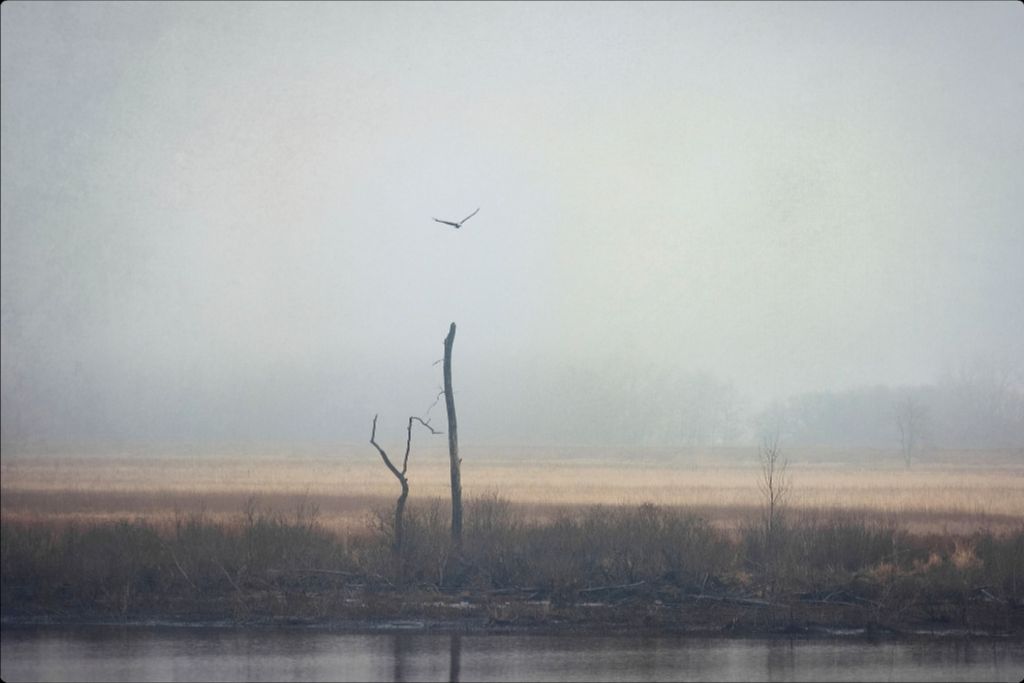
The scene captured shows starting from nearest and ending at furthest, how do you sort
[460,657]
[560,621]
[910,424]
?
[460,657] < [560,621] < [910,424]

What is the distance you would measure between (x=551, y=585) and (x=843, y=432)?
68.9 m

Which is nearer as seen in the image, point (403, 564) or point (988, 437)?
point (403, 564)

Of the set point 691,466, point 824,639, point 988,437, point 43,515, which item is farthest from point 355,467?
point 824,639

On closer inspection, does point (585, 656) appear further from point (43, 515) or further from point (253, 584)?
point (43, 515)

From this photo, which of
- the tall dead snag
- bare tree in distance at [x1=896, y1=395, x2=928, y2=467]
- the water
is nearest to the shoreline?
the water

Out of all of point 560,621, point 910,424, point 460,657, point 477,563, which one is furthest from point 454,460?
point 910,424

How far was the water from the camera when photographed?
13.3 m

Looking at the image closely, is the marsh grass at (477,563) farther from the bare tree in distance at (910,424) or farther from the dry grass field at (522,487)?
the bare tree in distance at (910,424)

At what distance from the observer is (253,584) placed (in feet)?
68.8

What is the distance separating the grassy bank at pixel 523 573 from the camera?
61.0ft

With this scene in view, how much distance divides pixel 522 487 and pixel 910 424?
33.7 meters

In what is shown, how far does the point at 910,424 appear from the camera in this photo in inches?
2734

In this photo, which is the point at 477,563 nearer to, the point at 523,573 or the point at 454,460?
the point at 523,573

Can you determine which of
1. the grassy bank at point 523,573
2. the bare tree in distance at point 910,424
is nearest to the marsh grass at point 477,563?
the grassy bank at point 523,573
